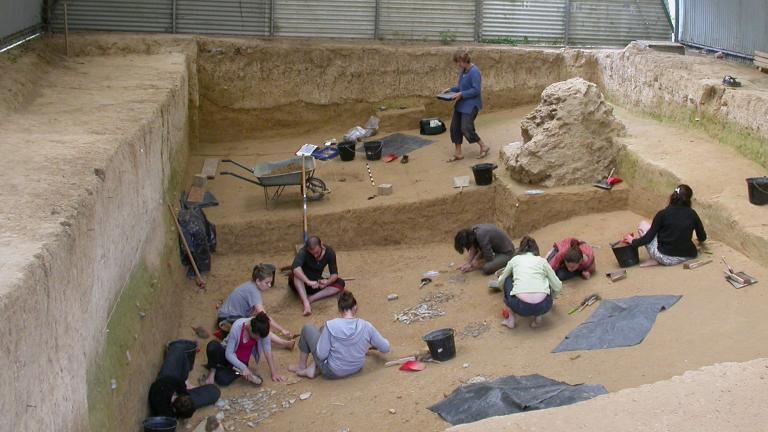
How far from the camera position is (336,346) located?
961 cm

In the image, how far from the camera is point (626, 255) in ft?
36.7

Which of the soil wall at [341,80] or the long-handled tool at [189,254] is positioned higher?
the soil wall at [341,80]

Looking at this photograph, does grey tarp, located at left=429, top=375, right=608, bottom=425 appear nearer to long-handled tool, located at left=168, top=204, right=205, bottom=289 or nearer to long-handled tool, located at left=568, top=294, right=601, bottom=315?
long-handled tool, located at left=568, top=294, right=601, bottom=315

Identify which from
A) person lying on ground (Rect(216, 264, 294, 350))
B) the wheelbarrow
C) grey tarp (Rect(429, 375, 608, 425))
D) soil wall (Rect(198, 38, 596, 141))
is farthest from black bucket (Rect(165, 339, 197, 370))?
soil wall (Rect(198, 38, 596, 141))

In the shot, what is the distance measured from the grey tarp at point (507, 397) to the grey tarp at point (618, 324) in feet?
3.23

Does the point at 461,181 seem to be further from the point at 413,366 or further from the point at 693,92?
the point at 413,366

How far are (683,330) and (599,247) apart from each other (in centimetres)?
308

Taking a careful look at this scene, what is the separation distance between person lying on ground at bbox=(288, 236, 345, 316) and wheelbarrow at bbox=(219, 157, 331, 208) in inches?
74.4

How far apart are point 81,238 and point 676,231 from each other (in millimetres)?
6539

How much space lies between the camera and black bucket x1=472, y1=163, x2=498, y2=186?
1419 centimetres

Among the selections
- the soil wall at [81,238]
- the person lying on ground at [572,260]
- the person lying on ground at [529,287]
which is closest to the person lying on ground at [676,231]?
the person lying on ground at [572,260]

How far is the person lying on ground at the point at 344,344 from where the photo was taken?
378 inches

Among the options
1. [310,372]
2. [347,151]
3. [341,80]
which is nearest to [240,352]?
[310,372]

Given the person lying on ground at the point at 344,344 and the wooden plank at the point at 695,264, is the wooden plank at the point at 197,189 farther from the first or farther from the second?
the wooden plank at the point at 695,264
